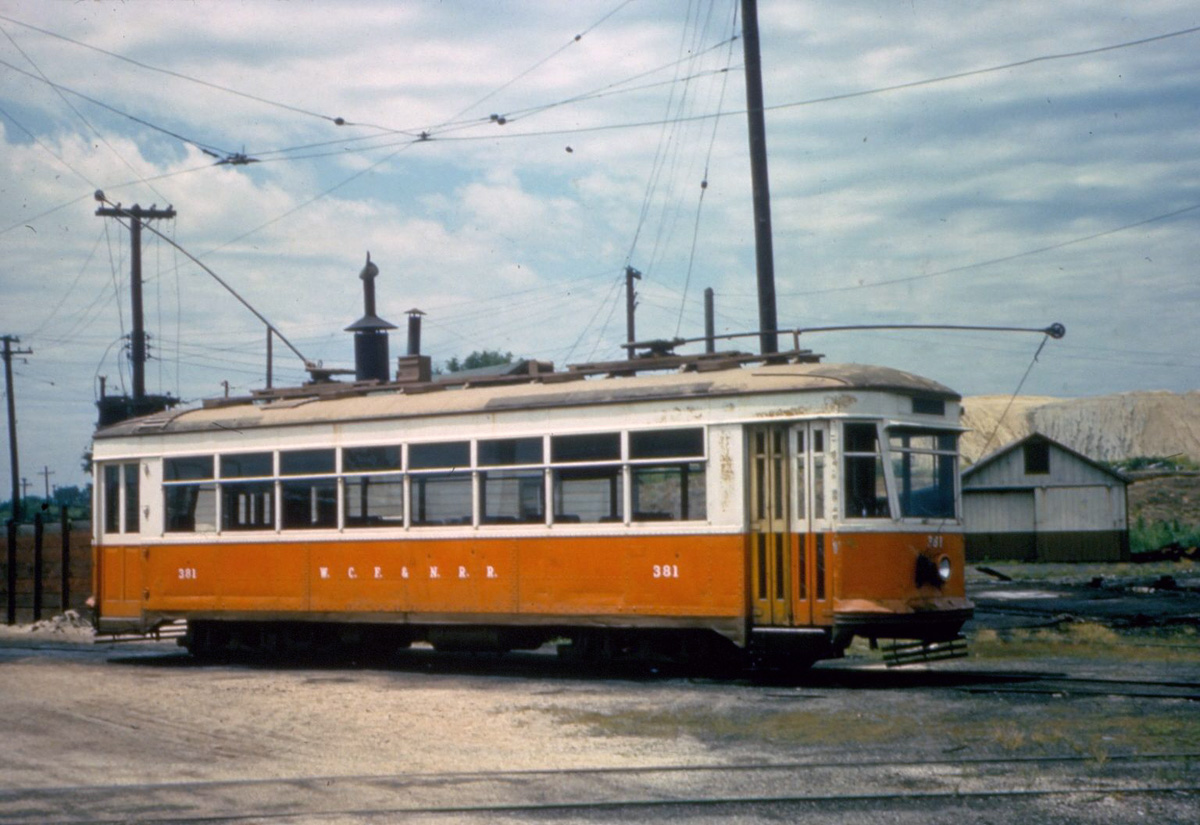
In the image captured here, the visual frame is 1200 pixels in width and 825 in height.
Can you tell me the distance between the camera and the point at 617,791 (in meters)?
8.24

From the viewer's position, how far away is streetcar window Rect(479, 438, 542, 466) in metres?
14.8

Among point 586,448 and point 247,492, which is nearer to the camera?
point 586,448

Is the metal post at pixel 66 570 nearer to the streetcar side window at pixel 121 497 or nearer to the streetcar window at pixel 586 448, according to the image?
the streetcar side window at pixel 121 497

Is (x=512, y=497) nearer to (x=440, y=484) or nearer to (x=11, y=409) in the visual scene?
(x=440, y=484)

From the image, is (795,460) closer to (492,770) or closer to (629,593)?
(629,593)

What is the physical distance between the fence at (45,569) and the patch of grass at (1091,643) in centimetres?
1617

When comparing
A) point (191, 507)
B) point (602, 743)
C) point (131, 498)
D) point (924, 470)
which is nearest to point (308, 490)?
point (191, 507)

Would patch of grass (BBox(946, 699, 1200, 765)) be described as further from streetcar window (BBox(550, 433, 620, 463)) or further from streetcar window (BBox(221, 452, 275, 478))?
streetcar window (BBox(221, 452, 275, 478))

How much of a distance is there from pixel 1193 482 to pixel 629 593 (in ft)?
153

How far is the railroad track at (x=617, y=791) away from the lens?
7.70m

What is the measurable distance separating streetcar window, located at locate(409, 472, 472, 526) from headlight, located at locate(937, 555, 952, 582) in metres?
4.91

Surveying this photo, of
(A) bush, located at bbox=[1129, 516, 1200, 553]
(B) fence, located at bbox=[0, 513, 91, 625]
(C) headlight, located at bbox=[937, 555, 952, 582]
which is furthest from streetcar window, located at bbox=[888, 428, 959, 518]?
(A) bush, located at bbox=[1129, 516, 1200, 553]

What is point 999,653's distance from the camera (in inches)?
667

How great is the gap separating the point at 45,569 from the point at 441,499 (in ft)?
47.0
